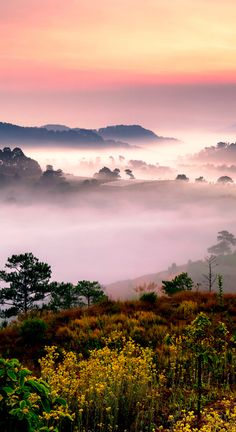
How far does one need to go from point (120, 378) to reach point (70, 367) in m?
1.91

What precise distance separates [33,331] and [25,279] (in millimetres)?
24482

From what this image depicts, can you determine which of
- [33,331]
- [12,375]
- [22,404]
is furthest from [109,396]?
[33,331]

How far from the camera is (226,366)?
12961 mm

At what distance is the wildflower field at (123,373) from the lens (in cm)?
607

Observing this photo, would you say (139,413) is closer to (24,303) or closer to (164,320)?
(164,320)

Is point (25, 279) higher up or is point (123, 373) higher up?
point (25, 279)

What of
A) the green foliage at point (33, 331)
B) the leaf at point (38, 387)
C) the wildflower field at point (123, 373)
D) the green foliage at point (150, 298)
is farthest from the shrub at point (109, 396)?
the green foliage at point (150, 298)

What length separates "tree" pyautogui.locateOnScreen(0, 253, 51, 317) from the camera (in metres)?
39.4

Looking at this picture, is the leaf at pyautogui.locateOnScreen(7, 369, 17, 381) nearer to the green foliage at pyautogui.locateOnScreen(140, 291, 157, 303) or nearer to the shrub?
the shrub

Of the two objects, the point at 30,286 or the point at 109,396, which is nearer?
the point at 109,396

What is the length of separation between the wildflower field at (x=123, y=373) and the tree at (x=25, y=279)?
19.6 meters

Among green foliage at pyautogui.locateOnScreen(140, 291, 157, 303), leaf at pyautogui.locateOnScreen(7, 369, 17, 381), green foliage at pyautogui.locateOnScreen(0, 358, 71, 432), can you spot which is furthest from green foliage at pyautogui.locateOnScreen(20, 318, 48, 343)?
leaf at pyautogui.locateOnScreen(7, 369, 17, 381)

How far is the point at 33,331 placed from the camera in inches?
642

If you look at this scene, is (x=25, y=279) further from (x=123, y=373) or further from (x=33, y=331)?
(x=123, y=373)
